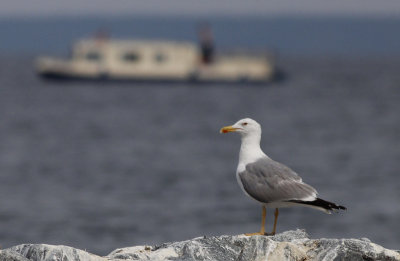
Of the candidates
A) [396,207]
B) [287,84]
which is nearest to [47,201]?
[396,207]

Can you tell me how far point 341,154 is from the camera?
112 ft

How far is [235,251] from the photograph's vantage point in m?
6.65

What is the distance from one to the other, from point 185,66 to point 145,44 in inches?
190

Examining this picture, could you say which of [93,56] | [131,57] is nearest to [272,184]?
[93,56]

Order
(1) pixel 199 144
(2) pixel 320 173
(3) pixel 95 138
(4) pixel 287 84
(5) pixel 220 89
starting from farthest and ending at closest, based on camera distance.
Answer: (4) pixel 287 84, (5) pixel 220 89, (3) pixel 95 138, (1) pixel 199 144, (2) pixel 320 173

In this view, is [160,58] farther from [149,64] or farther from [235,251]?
[235,251]

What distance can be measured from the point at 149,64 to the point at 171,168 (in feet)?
152

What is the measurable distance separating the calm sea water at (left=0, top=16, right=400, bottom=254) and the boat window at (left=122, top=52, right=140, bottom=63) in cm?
706

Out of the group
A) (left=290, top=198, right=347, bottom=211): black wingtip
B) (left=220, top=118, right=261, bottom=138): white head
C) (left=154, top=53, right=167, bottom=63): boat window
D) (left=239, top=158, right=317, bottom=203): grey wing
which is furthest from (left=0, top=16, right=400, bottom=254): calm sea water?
(left=290, top=198, right=347, bottom=211): black wingtip

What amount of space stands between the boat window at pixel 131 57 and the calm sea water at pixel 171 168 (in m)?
7.06

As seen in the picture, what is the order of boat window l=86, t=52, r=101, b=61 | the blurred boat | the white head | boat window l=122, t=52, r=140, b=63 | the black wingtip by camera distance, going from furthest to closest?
boat window l=122, t=52, r=140, b=63, boat window l=86, t=52, r=101, b=61, the blurred boat, the white head, the black wingtip

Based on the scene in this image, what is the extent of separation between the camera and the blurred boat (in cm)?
7262

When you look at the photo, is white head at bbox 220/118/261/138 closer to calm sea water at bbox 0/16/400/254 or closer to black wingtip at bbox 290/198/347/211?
black wingtip at bbox 290/198/347/211

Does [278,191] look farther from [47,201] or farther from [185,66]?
[185,66]
